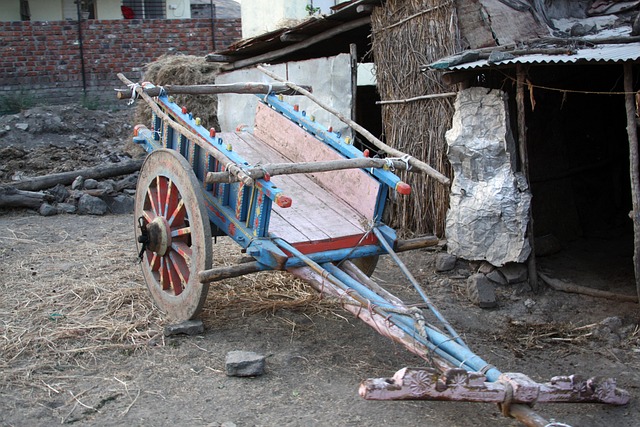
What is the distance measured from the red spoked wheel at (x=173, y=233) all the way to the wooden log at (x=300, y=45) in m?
3.44

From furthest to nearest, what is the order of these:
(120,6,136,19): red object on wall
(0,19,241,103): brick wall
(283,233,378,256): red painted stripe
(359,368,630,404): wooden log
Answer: (120,6,136,19): red object on wall, (0,19,241,103): brick wall, (283,233,378,256): red painted stripe, (359,368,630,404): wooden log

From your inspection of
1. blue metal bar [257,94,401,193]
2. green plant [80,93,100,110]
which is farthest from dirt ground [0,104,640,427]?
green plant [80,93,100,110]

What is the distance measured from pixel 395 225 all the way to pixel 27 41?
10800 mm

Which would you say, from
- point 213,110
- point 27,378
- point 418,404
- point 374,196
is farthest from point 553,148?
point 213,110

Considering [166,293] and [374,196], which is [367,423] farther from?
[166,293]

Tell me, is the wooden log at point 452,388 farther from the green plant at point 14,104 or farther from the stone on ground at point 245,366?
the green plant at point 14,104

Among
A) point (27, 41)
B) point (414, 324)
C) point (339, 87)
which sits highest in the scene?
point (27, 41)

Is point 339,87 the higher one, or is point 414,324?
point 339,87

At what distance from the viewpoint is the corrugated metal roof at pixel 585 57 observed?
473cm

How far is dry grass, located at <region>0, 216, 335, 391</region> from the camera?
14.3 ft

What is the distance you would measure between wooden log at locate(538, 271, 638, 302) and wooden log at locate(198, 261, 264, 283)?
9.79 feet

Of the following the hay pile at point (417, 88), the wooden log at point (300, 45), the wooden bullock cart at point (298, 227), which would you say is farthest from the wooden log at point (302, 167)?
the wooden log at point (300, 45)

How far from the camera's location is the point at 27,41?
14.7 meters

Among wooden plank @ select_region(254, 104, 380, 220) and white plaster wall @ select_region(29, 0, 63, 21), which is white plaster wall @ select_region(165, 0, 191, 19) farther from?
wooden plank @ select_region(254, 104, 380, 220)
